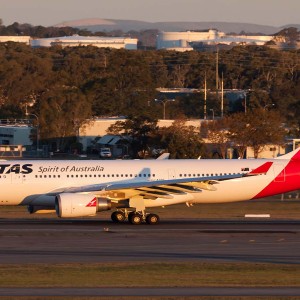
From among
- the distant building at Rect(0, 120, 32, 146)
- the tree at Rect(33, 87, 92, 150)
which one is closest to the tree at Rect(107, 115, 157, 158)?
the tree at Rect(33, 87, 92, 150)

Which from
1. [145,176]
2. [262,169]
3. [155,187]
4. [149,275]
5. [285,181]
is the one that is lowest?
[149,275]

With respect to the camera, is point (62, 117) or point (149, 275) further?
point (62, 117)

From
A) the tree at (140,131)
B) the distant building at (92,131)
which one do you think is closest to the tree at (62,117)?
the distant building at (92,131)

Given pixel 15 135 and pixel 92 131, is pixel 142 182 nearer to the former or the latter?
pixel 92 131

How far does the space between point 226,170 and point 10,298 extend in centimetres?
2084

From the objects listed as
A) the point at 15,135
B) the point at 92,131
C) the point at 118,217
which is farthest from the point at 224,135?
the point at 118,217

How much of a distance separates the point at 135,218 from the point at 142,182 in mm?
1879

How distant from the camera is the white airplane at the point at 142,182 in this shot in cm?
3897

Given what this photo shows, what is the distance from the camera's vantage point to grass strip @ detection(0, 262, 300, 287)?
2303cm

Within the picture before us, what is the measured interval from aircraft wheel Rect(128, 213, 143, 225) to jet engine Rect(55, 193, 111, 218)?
1602 millimetres

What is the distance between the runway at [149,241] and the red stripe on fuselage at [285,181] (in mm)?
1558

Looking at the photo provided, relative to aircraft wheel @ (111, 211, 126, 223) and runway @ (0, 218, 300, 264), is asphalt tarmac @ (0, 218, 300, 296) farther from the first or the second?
aircraft wheel @ (111, 211, 126, 223)

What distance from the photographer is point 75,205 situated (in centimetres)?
3719

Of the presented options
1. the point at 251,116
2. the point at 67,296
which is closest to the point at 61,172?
the point at 67,296
